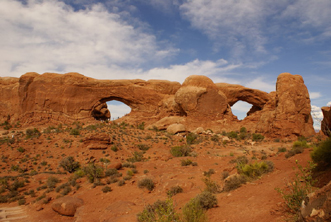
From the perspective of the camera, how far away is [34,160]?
58.3 feet

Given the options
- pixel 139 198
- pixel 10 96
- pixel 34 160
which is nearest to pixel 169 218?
pixel 139 198

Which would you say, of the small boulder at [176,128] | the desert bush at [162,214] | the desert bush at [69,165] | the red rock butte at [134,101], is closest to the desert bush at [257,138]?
the red rock butte at [134,101]

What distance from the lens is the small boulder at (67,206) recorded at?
311 inches

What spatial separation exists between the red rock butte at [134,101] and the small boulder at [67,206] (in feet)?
69.5

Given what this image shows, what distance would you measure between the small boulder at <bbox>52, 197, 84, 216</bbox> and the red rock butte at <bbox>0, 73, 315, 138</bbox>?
21.2 metres

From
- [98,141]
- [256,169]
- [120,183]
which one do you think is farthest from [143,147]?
[256,169]

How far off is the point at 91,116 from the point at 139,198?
28.7m

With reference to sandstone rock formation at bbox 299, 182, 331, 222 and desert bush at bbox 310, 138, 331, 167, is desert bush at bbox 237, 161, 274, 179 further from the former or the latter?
sandstone rock formation at bbox 299, 182, 331, 222

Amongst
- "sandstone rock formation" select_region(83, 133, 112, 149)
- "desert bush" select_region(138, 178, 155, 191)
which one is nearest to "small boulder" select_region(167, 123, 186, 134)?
"sandstone rock formation" select_region(83, 133, 112, 149)

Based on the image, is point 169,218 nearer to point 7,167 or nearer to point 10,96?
point 7,167

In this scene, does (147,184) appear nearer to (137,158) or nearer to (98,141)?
(137,158)

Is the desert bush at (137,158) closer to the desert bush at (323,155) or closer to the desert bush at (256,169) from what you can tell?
the desert bush at (256,169)

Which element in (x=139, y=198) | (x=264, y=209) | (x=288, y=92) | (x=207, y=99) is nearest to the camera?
(x=264, y=209)

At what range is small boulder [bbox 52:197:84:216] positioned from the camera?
7.90 metres
